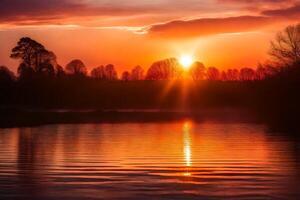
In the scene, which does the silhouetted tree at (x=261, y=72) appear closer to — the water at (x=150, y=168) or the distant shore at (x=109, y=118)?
the distant shore at (x=109, y=118)

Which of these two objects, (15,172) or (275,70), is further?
(275,70)

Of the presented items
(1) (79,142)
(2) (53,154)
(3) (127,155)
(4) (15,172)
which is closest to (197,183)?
(4) (15,172)

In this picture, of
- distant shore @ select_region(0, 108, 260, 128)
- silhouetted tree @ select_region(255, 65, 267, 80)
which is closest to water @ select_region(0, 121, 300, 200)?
distant shore @ select_region(0, 108, 260, 128)

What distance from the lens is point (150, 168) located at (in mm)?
19062

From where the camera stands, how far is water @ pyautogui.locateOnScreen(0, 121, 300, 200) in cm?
1430

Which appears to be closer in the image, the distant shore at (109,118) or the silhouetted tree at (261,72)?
the distant shore at (109,118)

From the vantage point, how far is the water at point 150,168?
46.9 ft

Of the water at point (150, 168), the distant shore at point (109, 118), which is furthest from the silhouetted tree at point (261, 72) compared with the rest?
the water at point (150, 168)

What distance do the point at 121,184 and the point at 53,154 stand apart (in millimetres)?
8870

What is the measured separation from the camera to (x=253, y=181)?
15867 mm

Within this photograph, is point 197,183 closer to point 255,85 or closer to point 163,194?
point 163,194

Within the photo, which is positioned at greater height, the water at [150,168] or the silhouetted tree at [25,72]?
the silhouetted tree at [25,72]

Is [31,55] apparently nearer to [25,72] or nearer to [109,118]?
[25,72]

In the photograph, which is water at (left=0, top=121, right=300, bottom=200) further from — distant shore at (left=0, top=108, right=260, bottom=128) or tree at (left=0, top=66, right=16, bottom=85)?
tree at (left=0, top=66, right=16, bottom=85)
